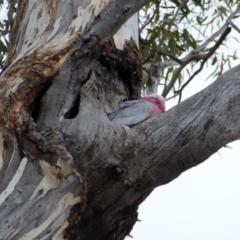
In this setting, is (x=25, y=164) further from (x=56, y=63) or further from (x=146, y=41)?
(x=146, y=41)

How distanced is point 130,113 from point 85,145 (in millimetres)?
274

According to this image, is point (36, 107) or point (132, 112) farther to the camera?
point (132, 112)

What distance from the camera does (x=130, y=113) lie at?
78.2 inches

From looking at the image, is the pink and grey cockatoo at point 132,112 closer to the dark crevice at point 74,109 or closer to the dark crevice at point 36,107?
the dark crevice at point 74,109

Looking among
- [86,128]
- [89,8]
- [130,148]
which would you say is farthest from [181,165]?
[89,8]

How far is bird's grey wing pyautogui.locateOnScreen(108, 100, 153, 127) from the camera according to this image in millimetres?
1947

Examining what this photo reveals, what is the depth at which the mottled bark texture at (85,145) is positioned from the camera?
1.66 m

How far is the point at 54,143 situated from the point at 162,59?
2077 millimetres

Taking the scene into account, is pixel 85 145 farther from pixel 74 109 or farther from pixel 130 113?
pixel 130 113

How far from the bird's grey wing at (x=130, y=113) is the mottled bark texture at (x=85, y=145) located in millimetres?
70

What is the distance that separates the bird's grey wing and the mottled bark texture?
70mm

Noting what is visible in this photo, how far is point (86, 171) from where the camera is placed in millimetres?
1767

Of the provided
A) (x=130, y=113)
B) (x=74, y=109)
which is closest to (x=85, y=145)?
(x=74, y=109)

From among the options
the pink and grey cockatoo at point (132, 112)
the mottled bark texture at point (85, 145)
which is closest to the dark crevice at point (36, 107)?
the mottled bark texture at point (85, 145)
